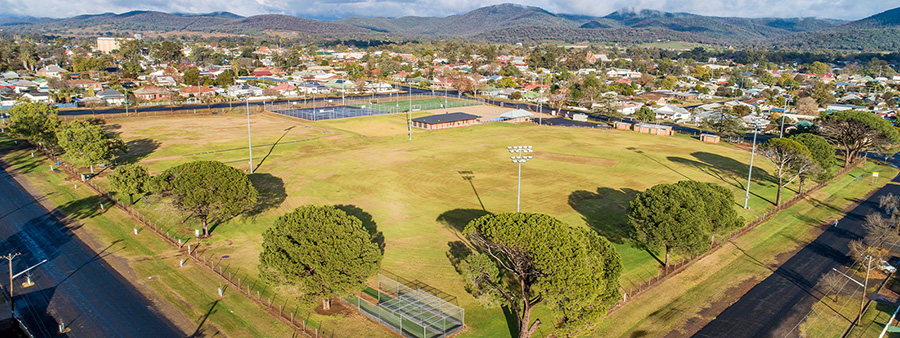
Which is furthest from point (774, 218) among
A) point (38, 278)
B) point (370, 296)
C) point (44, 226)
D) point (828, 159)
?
point (44, 226)

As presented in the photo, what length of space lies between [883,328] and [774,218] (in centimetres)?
2165

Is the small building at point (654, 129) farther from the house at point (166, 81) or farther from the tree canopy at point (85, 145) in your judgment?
the house at point (166, 81)

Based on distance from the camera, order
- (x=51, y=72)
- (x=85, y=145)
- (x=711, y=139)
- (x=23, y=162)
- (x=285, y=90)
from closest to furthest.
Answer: (x=85, y=145) < (x=23, y=162) < (x=711, y=139) < (x=285, y=90) < (x=51, y=72)

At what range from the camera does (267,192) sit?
57875mm

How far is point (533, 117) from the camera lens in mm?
118625

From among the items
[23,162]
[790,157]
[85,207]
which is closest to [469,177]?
[790,157]

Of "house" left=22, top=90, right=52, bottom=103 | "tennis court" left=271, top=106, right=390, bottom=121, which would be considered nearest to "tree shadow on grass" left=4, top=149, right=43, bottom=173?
"tennis court" left=271, top=106, right=390, bottom=121

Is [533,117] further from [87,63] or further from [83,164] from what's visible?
[87,63]

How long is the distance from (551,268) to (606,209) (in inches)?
1118

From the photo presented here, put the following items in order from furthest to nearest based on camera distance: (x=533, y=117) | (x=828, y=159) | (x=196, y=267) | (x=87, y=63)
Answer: (x=87, y=63) < (x=533, y=117) < (x=828, y=159) < (x=196, y=267)

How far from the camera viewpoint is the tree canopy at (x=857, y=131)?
2766 inches

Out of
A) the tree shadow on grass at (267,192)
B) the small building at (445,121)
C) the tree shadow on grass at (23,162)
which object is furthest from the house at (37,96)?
the tree shadow on grass at (267,192)

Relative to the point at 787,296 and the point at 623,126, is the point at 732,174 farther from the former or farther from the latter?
the point at 623,126

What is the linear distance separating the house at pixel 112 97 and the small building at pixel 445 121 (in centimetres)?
7220
